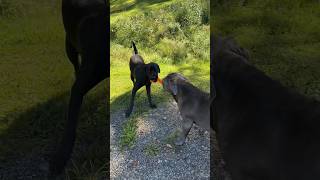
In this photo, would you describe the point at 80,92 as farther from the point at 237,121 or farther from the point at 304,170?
the point at 304,170

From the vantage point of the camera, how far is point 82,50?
3.95 metres

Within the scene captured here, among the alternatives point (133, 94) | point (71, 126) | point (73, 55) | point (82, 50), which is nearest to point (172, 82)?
point (133, 94)

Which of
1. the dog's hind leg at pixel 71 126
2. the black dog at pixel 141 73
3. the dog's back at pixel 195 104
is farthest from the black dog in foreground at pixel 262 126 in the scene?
the dog's hind leg at pixel 71 126

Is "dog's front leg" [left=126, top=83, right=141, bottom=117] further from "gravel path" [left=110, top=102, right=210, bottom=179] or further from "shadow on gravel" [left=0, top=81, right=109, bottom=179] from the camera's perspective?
"shadow on gravel" [left=0, top=81, right=109, bottom=179]

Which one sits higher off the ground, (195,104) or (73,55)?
(73,55)

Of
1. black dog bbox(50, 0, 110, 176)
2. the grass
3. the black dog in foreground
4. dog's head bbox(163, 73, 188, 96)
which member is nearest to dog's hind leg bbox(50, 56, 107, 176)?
black dog bbox(50, 0, 110, 176)

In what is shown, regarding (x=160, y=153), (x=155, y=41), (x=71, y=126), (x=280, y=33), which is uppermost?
(x=155, y=41)

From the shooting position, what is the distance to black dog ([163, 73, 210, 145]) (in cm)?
380

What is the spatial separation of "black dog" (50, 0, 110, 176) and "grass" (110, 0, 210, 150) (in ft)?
0.28

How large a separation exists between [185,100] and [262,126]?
1120 millimetres

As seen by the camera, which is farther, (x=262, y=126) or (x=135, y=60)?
(x=135, y=60)

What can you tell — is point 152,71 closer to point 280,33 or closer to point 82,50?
point 82,50

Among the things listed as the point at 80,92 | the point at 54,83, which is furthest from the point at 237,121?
the point at 54,83

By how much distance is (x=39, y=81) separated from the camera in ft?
13.9
